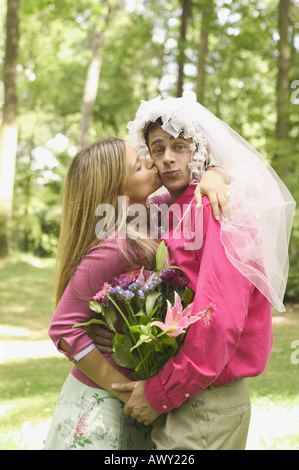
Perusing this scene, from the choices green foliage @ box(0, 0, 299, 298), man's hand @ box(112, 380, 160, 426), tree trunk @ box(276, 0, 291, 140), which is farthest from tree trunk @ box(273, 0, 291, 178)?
man's hand @ box(112, 380, 160, 426)

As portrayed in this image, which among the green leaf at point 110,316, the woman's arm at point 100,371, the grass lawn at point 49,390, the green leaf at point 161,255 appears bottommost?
the grass lawn at point 49,390

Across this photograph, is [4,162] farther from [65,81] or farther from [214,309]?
[214,309]

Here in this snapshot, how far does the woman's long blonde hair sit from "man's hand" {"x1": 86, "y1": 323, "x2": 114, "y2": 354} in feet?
0.83

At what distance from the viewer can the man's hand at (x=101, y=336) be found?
2.46 metres

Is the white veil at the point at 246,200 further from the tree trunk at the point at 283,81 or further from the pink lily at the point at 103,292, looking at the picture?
the tree trunk at the point at 283,81

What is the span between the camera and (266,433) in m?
4.34

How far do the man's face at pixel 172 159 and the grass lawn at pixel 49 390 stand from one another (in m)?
2.45

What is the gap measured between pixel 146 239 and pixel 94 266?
0.29 meters

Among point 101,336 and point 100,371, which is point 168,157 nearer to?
point 101,336

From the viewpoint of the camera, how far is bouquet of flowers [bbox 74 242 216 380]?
216 cm

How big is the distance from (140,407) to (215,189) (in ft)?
3.27

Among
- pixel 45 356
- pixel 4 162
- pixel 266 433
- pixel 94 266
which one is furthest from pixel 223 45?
pixel 94 266

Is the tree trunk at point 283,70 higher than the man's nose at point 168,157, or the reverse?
the tree trunk at point 283,70

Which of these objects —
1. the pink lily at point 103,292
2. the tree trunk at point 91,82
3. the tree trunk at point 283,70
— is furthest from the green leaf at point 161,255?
the tree trunk at point 91,82
